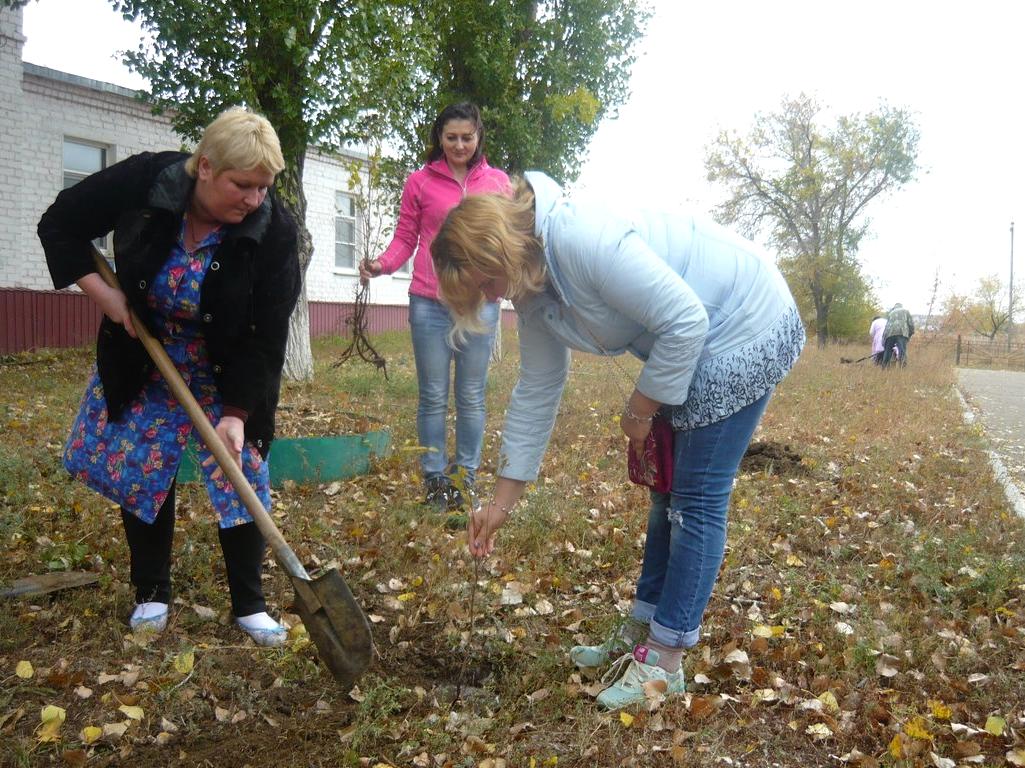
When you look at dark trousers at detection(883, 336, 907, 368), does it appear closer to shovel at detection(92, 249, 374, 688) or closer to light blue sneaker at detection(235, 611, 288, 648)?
light blue sneaker at detection(235, 611, 288, 648)

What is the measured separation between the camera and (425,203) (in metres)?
4.08

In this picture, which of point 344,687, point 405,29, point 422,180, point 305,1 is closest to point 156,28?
point 305,1

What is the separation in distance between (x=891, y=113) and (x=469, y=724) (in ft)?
106

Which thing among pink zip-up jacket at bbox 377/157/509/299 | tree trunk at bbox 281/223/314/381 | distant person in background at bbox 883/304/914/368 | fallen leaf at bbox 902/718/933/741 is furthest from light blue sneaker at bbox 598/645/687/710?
distant person in background at bbox 883/304/914/368

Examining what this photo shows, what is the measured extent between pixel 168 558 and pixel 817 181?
29.7 m

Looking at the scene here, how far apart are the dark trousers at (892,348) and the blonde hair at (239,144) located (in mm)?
14983

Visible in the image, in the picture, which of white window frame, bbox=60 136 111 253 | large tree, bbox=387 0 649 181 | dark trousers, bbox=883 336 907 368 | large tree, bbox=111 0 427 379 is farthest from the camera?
dark trousers, bbox=883 336 907 368

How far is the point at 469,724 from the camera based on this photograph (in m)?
2.28

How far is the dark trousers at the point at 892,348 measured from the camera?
50.3 ft

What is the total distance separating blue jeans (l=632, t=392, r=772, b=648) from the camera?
2.19 m

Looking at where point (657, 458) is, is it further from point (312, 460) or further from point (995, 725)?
point (312, 460)

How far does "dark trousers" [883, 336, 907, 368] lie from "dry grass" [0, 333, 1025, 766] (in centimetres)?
1117

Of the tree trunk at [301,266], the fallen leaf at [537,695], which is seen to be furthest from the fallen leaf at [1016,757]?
the tree trunk at [301,266]

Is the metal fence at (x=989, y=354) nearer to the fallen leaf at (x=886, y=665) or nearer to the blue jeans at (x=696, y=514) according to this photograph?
the fallen leaf at (x=886, y=665)
